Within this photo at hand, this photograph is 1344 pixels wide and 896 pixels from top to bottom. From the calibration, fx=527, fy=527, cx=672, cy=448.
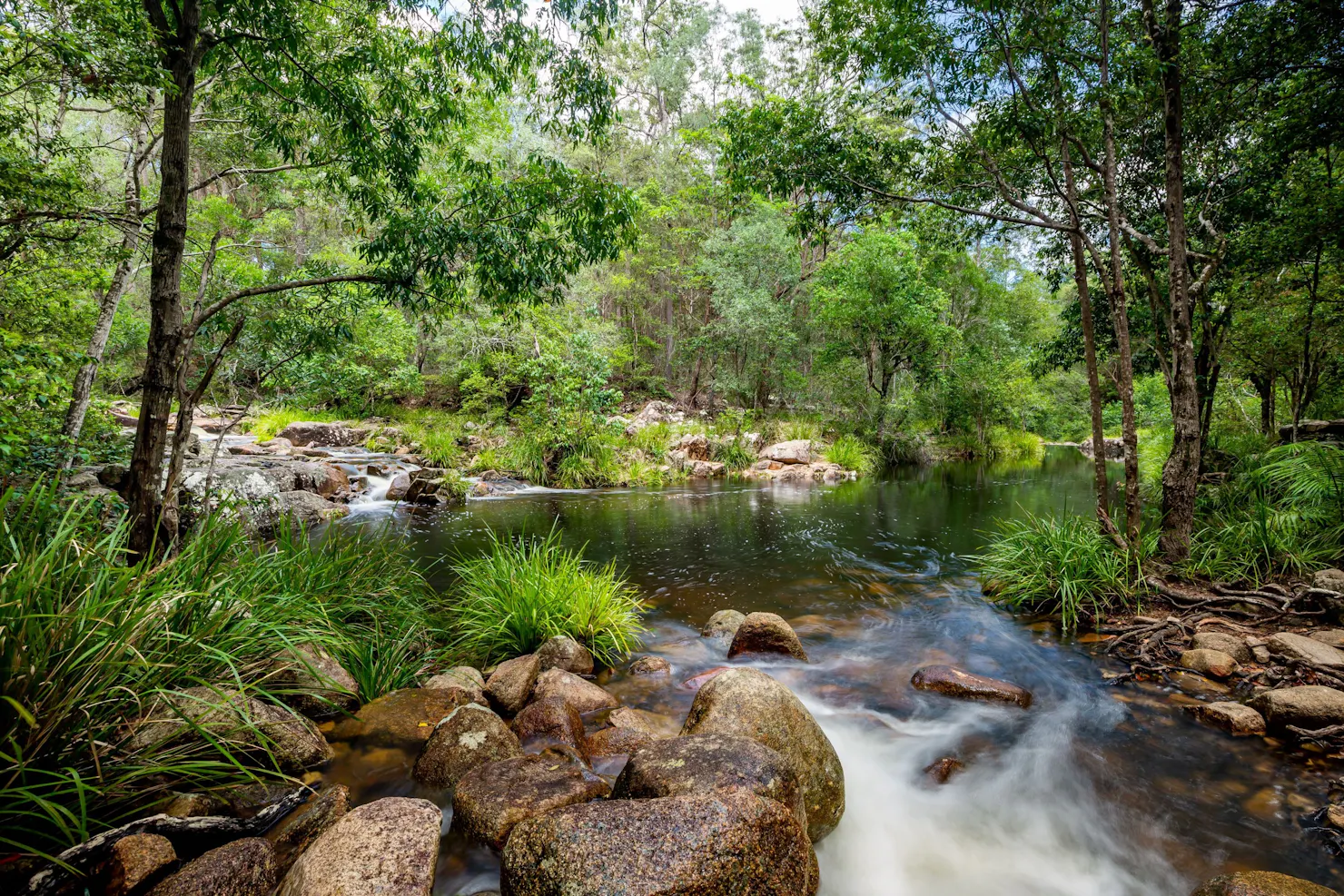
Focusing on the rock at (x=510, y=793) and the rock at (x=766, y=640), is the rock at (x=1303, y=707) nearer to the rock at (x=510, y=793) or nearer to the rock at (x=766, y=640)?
the rock at (x=766, y=640)

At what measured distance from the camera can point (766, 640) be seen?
516cm

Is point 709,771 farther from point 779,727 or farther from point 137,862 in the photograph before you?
point 137,862

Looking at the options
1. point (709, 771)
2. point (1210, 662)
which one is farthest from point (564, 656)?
point (1210, 662)

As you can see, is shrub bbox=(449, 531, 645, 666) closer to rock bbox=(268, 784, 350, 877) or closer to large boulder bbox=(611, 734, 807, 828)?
rock bbox=(268, 784, 350, 877)

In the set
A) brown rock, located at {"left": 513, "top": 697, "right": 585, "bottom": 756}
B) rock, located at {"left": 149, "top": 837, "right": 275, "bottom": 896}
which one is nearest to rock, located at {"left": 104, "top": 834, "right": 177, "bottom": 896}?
rock, located at {"left": 149, "top": 837, "right": 275, "bottom": 896}

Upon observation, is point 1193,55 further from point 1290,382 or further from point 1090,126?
point 1290,382

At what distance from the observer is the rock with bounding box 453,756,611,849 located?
2445 mm

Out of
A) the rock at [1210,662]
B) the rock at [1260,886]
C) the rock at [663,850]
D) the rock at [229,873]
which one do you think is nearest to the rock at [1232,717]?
the rock at [1210,662]

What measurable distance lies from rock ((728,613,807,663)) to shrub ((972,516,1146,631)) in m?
2.89

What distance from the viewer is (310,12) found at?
585 centimetres

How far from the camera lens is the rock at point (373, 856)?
190cm

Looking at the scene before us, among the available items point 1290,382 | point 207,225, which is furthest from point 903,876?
point 207,225

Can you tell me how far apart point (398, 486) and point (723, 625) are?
1076cm

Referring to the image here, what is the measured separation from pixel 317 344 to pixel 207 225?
952cm
